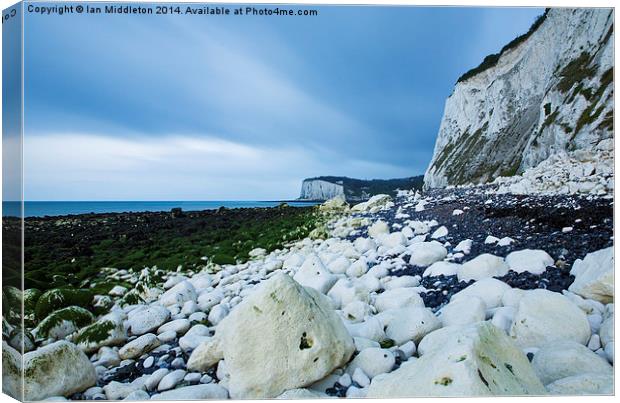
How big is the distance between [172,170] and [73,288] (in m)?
1.58

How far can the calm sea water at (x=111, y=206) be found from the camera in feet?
12.2

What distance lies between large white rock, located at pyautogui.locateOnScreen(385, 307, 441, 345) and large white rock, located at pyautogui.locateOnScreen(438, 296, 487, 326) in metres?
0.13

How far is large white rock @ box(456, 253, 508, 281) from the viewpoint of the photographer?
417 cm

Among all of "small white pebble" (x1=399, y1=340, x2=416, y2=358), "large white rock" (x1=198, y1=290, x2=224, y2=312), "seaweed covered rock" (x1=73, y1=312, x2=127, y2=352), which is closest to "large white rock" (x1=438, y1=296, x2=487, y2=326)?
"small white pebble" (x1=399, y1=340, x2=416, y2=358)

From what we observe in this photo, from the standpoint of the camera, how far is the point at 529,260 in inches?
162

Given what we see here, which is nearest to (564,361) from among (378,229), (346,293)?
(346,293)

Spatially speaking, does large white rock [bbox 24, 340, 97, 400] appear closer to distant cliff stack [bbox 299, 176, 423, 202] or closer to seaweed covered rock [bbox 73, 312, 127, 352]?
seaweed covered rock [bbox 73, 312, 127, 352]

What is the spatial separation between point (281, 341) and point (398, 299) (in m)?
1.47

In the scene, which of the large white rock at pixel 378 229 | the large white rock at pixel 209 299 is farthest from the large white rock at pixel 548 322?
the large white rock at pixel 209 299

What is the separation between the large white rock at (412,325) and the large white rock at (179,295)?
224 cm

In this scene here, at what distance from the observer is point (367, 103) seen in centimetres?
440

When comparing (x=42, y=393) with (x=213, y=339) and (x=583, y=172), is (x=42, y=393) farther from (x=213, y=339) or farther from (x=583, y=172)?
(x=583, y=172)

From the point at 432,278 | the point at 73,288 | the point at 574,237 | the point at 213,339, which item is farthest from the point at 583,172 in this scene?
the point at 73,288

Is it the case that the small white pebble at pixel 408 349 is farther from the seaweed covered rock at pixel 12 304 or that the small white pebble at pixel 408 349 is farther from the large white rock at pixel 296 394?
the seaweed covered rock at pixel 12 304
